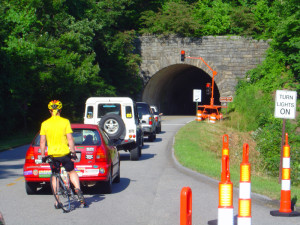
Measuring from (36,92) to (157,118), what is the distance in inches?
296

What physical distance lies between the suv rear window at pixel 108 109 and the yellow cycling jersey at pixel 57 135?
929cm

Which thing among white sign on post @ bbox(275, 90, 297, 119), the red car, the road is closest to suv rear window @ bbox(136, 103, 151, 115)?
the road

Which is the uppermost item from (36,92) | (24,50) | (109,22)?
(109,22)

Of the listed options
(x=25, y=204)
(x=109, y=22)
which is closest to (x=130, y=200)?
(x=25, y=204)

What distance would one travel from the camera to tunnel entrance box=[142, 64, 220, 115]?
50406mm

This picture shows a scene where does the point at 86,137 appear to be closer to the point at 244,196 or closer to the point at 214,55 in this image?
the point at 244,196

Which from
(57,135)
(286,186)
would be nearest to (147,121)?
(57,135)

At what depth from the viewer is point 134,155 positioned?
59.7 ft

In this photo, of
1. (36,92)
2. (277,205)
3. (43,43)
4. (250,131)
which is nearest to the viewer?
(277,205)

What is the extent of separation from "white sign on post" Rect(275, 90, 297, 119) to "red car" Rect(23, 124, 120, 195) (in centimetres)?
390

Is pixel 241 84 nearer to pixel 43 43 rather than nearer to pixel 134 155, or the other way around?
pixel 43 43

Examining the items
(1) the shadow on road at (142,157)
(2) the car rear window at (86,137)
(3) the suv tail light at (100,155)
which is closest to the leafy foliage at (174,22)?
(1) the shadow on road at (142,157)

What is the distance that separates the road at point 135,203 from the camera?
863 cm

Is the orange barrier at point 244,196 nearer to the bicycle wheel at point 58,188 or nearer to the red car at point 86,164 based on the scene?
the bicycle wheel at point 58,188
